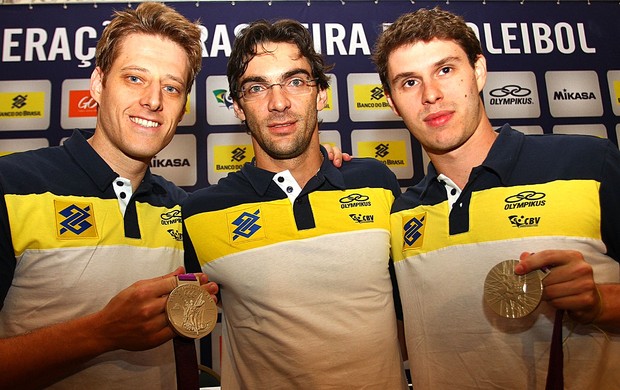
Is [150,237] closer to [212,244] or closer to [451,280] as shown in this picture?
[212,244]

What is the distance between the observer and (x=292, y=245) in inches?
71.3

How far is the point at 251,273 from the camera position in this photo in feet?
5.87

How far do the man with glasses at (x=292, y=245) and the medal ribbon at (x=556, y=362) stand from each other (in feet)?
1.79

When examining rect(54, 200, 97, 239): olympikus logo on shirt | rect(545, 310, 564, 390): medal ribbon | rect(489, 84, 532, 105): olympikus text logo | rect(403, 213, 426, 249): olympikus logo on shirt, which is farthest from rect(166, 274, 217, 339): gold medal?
rect(489, 84, 532, 105): olympikus text logo

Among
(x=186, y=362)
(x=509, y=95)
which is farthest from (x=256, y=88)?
(x=509, y=95)

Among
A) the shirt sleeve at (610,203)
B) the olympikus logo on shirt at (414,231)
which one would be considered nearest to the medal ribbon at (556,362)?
the shirt sleeve at (610,203)

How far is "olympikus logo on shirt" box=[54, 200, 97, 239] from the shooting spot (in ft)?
5.39

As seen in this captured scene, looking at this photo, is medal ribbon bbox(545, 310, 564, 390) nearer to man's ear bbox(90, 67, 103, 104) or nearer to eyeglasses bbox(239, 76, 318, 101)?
eyeglasses bbox(239, 76, 318, 101)

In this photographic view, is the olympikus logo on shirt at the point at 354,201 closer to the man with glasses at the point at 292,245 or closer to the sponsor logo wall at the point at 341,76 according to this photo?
the man with glasses at the point at 292,245

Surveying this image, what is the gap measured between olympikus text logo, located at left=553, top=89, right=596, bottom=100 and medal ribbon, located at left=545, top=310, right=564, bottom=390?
2.70 meters

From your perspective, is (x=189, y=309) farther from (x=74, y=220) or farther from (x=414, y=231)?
(x=414, y=231)

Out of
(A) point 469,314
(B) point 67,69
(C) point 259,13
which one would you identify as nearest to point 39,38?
(B) point 67,69

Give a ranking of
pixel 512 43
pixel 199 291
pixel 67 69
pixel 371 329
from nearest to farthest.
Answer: pixel 199 291 < pixel 371 329 < pixel 67 69 < pixel 512 43

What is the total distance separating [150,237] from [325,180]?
71 cm
